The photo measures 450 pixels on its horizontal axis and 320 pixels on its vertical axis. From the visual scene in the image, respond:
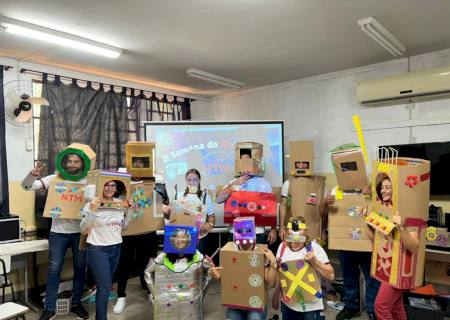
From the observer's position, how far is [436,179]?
3.64m

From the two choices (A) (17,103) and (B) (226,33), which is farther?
(A) (17,103)

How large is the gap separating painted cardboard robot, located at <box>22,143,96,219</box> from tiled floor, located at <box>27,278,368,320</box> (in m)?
1.08

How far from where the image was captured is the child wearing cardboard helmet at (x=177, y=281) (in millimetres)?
2633

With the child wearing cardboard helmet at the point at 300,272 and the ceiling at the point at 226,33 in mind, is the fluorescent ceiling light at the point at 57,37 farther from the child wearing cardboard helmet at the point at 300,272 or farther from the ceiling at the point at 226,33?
the child wearing cardboard helmet at the point at 300,272

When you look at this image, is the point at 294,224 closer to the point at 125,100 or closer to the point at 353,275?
the point at 353,275

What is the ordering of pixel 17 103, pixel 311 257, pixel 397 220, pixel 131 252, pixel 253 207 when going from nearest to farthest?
pixel 397 220
pixel 311 257
pixel 253 207
pixel 131 252
pixel 17 103

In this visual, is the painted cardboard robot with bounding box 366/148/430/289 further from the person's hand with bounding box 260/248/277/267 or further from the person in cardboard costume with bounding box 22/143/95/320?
the person in cardboard costume with bounding box 22/143/95/320

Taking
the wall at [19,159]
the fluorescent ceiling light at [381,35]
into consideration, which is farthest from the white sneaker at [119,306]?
the fluorescent ceiling light at [381,35]

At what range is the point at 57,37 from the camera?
3.11 m

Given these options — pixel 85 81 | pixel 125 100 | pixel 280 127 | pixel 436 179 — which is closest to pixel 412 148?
pixel 436 179

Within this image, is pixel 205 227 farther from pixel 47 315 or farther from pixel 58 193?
pixel 47 315

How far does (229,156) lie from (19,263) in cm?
260

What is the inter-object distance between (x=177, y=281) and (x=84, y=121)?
2658 mm

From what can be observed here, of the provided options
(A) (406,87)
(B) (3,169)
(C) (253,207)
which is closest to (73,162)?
(B) (3,169)
